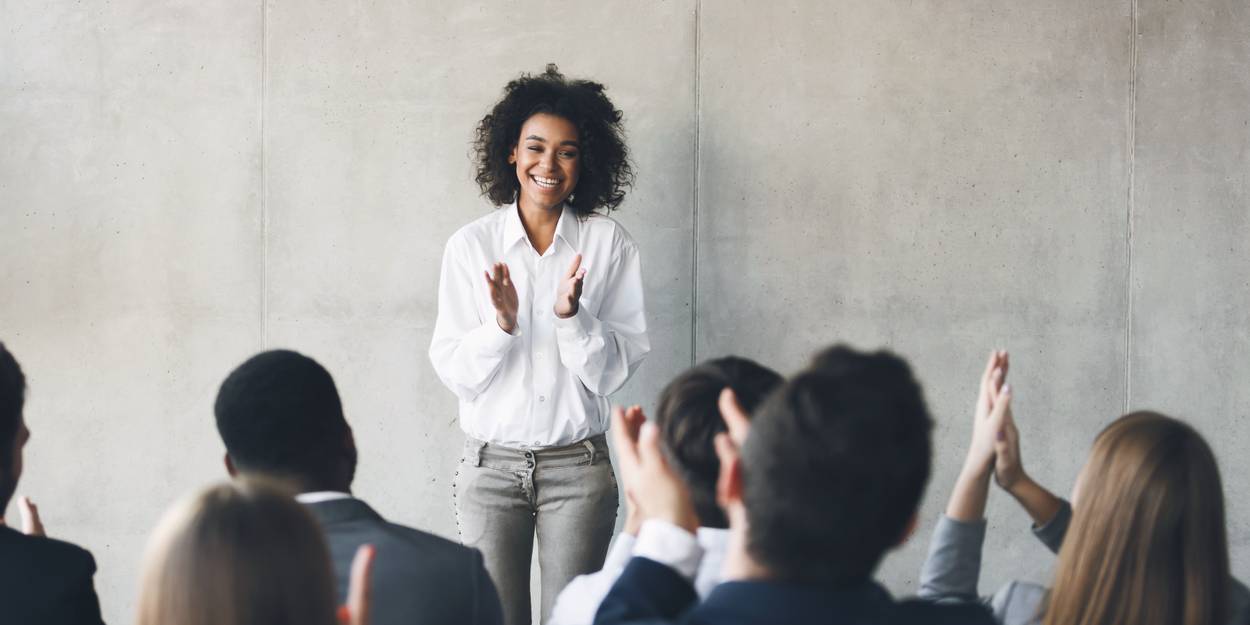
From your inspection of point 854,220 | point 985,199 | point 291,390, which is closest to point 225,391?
point 291,390

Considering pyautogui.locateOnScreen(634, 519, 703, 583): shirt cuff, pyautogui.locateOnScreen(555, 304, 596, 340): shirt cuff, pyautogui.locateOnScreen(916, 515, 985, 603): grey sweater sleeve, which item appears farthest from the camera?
pyautogui.locateOnScreen(555, 304, 596, 340): shirt cuff

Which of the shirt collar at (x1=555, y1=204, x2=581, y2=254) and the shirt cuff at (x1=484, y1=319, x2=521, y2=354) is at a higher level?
the shirt collar at (x1=555, y1=204, x2=581, y2=254)

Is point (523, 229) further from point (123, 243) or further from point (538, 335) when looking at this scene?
point (123, 243)

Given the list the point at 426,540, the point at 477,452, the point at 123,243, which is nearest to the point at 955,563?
the point at 426,540

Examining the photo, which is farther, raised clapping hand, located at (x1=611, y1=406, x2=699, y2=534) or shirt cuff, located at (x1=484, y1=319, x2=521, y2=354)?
shirt cuff, located at (x1=484, y1=319, x2=521, y2=354)

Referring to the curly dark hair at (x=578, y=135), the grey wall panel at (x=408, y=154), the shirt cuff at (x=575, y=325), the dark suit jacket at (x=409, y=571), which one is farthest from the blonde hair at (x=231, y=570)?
the grey wall panel at (x=408, y=154)

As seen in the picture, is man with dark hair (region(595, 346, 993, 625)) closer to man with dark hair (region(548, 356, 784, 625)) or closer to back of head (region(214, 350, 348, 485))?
man with dark hair (region(548, 356, 784, 625))

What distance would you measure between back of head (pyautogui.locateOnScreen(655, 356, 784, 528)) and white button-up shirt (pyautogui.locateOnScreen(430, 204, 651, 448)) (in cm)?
100

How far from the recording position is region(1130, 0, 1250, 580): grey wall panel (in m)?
2.95

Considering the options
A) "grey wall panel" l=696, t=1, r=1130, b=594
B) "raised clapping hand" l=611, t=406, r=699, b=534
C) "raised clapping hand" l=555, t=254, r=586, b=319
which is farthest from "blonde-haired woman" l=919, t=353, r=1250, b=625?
"grey wall panel" l=696, t=1, r=1130, b=594

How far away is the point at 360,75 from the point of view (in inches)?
114

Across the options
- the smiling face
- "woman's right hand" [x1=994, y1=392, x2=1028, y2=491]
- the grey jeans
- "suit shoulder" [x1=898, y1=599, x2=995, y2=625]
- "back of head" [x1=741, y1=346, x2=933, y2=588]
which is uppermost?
the smiling face

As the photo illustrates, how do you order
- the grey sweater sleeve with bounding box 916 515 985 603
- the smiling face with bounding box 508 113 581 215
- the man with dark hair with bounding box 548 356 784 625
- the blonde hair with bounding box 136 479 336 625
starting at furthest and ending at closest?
1. the smiling face with bounding box 508 113 581 215
2. the grey sweater sleeve with bounding box 916 515 985 603
3. the man with dark hair with bounding box 548 356 784 625
4. the blonde hair with bounding box 136 479 336 625

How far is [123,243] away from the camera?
294 centimetres
